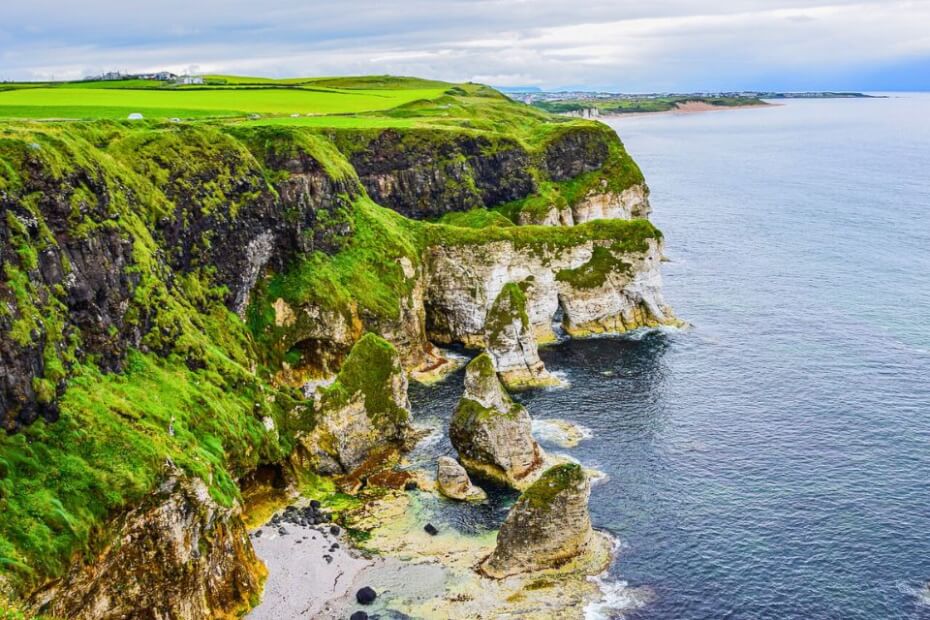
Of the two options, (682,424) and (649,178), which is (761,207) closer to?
(649,178)

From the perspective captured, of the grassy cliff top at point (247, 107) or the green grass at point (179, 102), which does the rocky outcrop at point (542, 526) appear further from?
the green grass at point (179, 102)

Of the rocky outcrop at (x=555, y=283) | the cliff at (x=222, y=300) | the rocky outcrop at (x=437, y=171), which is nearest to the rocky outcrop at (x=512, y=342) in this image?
the cliff at (x=222, y=300)

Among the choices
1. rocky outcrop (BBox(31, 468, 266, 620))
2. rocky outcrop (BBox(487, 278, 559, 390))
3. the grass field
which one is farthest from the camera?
the grass field

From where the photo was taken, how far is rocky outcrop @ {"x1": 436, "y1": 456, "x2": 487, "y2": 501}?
174ft

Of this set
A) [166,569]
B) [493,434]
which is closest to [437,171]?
[493,434]

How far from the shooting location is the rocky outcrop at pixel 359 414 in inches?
2219

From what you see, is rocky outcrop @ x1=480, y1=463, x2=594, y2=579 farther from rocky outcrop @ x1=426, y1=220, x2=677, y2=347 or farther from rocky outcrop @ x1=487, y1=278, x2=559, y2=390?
rocky outcrop @ x1=426, y1=220, x2=677, y2=347

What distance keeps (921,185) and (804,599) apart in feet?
498

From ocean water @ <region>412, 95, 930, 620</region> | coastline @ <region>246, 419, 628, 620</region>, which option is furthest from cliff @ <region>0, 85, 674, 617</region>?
ocean water @ <region>412, 95, 930, 620</region>

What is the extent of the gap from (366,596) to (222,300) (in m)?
Result: 30.8

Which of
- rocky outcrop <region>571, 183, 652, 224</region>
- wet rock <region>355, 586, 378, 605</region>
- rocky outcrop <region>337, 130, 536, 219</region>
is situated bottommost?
wet rock <region>355, 586, 378, 605</region>

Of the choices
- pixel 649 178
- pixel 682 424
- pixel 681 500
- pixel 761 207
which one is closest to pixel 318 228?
pixel 682 424

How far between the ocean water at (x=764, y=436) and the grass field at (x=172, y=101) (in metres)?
47.1

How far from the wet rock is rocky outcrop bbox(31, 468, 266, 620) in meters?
5.49
